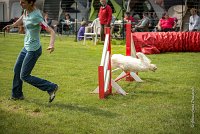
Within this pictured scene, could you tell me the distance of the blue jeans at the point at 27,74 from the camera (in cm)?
572

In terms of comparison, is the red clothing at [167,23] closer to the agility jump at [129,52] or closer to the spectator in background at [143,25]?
the spectator in background at [143,25]

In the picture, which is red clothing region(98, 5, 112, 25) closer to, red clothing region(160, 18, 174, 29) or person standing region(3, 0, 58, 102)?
red clothing region(160, 18, 174, 29)

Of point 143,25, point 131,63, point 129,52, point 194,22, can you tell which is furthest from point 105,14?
point 131,63

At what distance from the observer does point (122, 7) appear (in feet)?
68.9

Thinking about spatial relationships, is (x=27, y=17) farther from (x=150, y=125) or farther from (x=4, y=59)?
(x=4, y=59)

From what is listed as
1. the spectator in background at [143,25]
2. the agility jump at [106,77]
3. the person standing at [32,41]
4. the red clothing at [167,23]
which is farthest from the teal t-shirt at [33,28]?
the spectator in background at [143,25]

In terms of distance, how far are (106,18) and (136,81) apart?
887 centimetres

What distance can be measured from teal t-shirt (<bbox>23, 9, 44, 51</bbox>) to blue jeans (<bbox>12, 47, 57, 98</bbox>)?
0.29 feet

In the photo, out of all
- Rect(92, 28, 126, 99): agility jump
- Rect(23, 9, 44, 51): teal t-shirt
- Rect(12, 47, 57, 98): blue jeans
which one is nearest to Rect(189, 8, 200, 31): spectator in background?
Rect(92, 28, 126, 99): agility jump

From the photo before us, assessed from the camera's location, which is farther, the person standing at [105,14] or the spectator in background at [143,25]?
the spectator in background at [143,25]

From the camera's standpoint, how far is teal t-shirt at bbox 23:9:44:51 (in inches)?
223

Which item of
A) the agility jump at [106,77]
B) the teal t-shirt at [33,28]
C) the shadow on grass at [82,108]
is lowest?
the shadow on grass at [82,108]

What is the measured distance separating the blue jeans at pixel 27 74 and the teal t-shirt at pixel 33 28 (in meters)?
0.09

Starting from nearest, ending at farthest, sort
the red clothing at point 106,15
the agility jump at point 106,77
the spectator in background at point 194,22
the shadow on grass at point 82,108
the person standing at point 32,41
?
the shadow on grass at point 82,108, the person standing at point 32,41, the agility jump at point 106,77, the red clothing at point 106,15, the spectator in background at point 194,22
